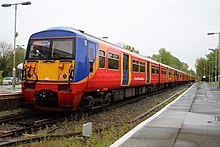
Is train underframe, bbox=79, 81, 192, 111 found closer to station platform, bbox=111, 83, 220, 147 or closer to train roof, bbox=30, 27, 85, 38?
train roof, bbox=30, 27, 85, 38

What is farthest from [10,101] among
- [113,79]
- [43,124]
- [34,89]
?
[113,79]

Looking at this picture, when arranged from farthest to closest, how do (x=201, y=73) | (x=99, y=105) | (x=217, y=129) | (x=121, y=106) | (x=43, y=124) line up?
(x=201, y=73) < (x=121, y=106) < (x=99, y=105) < (x=43, y=124) < (x=217, y=129)

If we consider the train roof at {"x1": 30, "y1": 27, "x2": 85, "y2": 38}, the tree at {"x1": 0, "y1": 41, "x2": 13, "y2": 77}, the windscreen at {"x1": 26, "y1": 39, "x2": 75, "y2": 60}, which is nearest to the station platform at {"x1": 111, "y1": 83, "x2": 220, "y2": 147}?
the windscreen at {"x1": 26, "y1": 39, "x2": 75, "y2": 60}

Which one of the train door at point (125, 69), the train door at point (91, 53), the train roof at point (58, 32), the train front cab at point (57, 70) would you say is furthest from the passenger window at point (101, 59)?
the train door at point (125, 69)

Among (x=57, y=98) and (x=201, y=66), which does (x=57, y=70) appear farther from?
(x=201, y=66)

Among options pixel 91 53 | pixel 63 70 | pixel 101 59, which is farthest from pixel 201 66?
pixel 63 70

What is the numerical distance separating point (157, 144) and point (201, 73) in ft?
314

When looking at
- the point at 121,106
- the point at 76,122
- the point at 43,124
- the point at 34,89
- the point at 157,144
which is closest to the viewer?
the point at 157,144

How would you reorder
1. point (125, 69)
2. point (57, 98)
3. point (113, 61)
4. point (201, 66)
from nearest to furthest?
point (57, 98)
point (113, 61)
point (125, 69)
point (201, 66)

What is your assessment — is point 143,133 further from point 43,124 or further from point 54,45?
point 54,45

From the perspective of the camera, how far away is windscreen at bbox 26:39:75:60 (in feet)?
32.6

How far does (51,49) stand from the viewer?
10297mm

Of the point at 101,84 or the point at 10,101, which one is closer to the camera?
the point at 10,101

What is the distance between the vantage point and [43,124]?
29.1 feet
